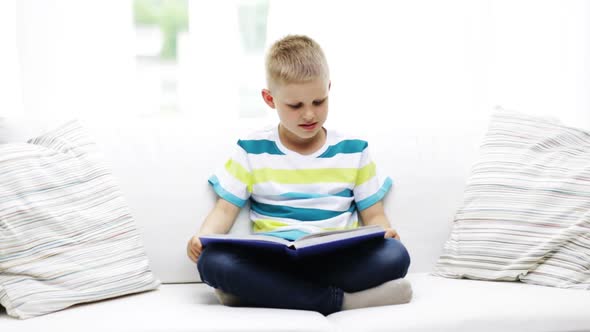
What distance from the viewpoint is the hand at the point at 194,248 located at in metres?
1.70

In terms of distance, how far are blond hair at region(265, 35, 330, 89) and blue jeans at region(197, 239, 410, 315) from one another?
0.46m

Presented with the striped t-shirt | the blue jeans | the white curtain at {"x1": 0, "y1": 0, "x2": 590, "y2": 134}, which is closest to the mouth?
the striped t-shirt

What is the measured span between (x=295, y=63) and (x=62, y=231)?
0.70 m

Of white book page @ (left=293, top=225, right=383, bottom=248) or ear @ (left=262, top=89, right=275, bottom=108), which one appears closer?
white book page @ (left=293, top=225, right=383, bottom=248)

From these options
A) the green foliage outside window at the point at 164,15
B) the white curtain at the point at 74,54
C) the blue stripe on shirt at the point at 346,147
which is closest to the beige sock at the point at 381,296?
the blue stripe on shirt at the point at 346,147

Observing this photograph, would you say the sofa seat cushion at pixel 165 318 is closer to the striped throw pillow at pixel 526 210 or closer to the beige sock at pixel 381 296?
the beige sock at pixel 381 296

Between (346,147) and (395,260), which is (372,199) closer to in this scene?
(346,147)

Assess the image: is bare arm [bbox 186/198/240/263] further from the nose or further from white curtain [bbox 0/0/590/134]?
white curtain [bbox 0/0/590/134]

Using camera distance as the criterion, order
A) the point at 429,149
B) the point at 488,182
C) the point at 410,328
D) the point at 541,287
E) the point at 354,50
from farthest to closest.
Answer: the point at 354,50 < the point at 429,149 < the point at 488,182 < the point at 541,287 < the point at 410,328

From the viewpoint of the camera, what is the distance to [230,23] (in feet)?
10.9

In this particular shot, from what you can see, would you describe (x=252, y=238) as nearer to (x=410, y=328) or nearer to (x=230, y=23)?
(x=410, y=328)

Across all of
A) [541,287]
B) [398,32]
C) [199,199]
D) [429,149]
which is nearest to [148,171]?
[199,199]

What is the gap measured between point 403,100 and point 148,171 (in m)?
1.75

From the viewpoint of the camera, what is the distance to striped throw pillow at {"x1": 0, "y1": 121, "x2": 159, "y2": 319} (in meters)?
1.55
